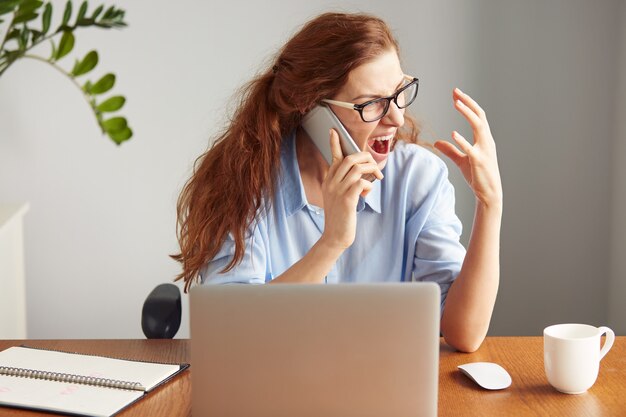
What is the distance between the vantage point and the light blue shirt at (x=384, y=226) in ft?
5.77

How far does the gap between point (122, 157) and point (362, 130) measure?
146 centimetres

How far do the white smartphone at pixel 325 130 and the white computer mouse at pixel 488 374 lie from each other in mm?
531

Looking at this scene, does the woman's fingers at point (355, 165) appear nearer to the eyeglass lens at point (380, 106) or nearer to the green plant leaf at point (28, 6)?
the eyeglass lens at point (380, 106)

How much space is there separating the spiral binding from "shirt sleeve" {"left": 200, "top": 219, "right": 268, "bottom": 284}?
38 cm

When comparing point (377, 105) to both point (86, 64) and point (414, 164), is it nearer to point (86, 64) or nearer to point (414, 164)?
point (414, 164)

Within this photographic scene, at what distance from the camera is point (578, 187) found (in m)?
2.79

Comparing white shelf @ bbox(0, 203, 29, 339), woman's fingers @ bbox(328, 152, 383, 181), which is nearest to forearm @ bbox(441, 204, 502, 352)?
woman's fingers @ bbox(328, 152, 383, 181)

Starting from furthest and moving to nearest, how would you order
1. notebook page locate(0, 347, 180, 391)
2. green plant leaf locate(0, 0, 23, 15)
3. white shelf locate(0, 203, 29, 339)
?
1. white shelf locate(0, 203, 29, 339)
2. notebook page locate(0, 347, 180, 391)
3. green plant leaf locate(0, 0, 23, 15)

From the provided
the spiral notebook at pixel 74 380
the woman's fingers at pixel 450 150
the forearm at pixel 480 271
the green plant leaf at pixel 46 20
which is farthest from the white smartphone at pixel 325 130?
the green plant leaf at pixel 46 20

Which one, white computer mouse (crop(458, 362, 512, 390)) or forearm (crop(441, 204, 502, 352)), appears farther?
forearm (crop(441, 204, 502, 352))

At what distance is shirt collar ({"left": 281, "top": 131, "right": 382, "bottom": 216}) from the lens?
177 cm

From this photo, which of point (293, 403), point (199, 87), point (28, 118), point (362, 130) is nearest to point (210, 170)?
point (362, 130)

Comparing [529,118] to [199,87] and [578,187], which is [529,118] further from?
[199,87]

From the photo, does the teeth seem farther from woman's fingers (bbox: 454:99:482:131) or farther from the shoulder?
woman's fingers (bbox: 454:99:482:131)
